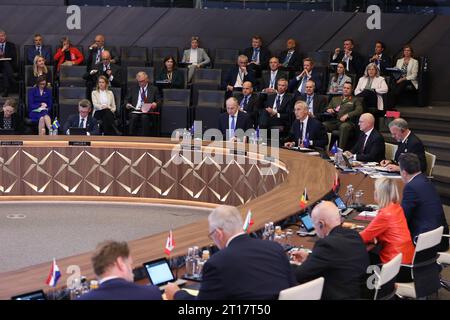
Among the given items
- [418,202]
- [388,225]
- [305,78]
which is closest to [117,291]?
[388,225]

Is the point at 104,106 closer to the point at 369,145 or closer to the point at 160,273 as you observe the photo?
the point at 369,145

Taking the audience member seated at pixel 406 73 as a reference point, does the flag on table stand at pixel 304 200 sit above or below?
below

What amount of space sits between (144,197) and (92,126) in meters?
1.54

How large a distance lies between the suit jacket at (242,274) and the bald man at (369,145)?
646cm

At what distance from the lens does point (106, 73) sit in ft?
51.8

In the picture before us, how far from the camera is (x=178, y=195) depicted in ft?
40.8

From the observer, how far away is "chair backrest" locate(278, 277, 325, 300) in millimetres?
4980

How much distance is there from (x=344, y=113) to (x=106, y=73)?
4364 millimetres

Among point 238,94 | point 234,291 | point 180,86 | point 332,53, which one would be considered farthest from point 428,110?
point 234,291

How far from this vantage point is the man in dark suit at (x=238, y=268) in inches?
198

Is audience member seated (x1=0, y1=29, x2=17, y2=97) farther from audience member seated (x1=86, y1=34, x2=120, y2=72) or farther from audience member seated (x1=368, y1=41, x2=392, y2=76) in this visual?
audience member seated (x1=368, y1=41, x2=392, y2=76)

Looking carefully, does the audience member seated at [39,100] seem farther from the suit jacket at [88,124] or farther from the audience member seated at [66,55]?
the suit jacket at [88,124]

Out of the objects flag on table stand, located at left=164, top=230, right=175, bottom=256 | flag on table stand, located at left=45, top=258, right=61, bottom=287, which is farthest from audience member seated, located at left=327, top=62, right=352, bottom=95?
flag on table stand, located at left=45, top=258, right=61, bottom=287

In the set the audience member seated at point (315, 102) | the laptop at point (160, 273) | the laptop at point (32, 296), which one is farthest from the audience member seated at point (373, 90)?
the laptop at point (32, 296)
